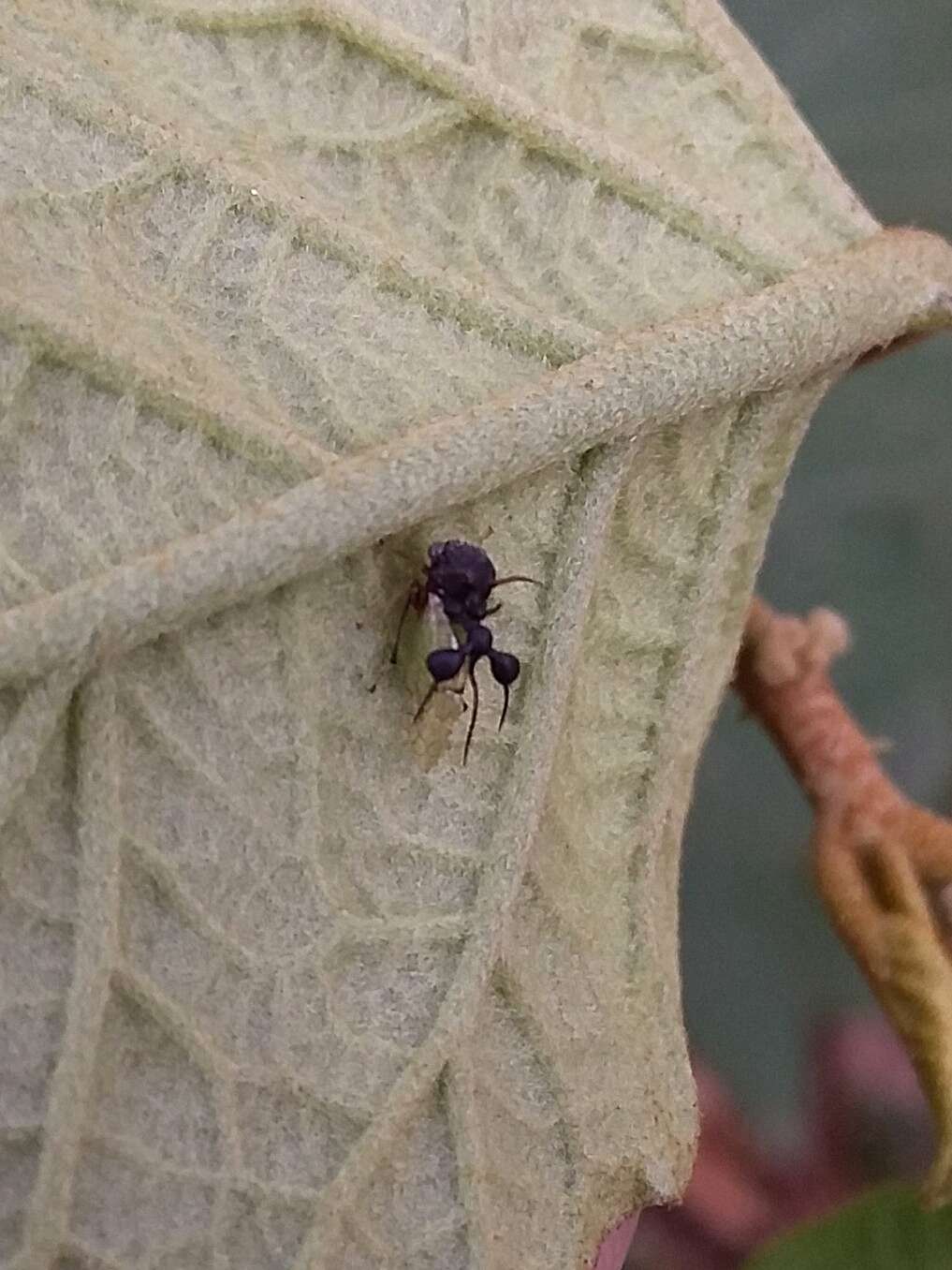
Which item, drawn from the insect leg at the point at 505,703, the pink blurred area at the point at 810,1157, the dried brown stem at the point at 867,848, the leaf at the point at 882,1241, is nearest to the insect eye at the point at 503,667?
the insect leg at the point at 505,703

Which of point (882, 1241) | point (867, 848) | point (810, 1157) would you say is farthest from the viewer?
point (810, 1157)

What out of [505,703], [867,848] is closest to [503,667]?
[505,703]

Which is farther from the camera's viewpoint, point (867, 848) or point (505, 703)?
point (867, 848)

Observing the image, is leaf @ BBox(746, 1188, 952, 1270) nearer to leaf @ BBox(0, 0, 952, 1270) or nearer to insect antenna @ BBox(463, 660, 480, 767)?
leaf @ BBox(0, 0, 952, 1270)

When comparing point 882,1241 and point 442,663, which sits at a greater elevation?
point 442,663

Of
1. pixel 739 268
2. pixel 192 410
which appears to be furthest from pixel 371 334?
pixel 739 268

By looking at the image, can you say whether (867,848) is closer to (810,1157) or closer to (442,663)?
(442,663)

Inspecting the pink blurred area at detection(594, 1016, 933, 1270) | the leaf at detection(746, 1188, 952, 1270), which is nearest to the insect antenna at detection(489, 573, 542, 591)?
the leaf at detection(746, 1188, 952, 1270)

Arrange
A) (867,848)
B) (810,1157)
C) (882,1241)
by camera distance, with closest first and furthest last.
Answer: (867,848) → (882,1241) → (810,1157)
